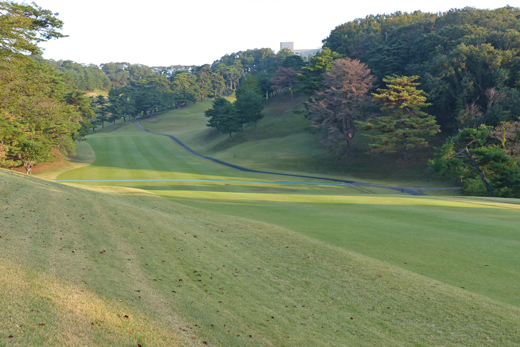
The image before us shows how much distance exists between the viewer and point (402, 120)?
40.2 m

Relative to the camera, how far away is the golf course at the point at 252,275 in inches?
207

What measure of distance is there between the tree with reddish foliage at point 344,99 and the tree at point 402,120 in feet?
11.9

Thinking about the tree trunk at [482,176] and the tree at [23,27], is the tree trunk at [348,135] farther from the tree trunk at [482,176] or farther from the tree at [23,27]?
the tree at [23,27]

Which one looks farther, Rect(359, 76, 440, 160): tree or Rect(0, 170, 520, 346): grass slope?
Rect(359, 76, 440, 160): tree

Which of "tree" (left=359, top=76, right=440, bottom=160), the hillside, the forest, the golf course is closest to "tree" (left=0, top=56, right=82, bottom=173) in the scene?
the forest

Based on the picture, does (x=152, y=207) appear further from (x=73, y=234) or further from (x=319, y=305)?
(x=319, y=305)

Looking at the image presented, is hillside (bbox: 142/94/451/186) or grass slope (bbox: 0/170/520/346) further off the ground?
grass slope (bbox: 0/170/520/346)

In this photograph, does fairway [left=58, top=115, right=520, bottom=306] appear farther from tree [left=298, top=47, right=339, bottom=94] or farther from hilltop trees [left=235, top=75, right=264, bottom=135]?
hilltop trees [left=235, top=75, right=264, bottom=135]

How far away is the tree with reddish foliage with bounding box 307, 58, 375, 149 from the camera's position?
45031 mm

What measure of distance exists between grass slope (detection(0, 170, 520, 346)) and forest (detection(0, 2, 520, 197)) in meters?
21.5

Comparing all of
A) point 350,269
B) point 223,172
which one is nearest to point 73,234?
point 350,269

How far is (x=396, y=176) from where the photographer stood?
41312 mm

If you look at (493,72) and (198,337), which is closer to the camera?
(198,337)

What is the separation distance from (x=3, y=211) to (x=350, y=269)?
9.63m
